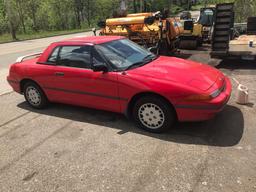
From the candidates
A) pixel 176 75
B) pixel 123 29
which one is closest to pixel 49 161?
pixel 176 75

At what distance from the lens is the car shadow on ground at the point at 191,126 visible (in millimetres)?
4152

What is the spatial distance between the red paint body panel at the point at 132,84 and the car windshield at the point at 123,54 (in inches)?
6.0

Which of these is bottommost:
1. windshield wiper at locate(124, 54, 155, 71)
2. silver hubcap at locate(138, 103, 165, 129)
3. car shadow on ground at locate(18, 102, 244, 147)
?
car shadow on ground at locate(18, 102, 244, 147)

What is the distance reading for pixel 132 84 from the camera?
171 inches

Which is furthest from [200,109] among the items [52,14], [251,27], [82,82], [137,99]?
[52,14]

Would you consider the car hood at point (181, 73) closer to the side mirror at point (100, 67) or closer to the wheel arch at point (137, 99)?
the wheel arch at point (137, 99)

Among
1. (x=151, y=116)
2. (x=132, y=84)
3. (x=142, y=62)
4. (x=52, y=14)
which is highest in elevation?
(x=52, y=14)

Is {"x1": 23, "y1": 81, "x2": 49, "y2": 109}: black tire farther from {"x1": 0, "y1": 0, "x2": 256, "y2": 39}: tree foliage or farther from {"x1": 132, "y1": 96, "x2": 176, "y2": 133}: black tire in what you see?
{"x1": 0, "y1": 0, "x2": 256, "y2": 39}: tree foliage

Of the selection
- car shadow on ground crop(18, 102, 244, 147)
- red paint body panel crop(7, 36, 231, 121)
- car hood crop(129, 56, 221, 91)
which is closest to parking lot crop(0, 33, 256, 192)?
car shadow on ground crop(18, 102, 244, 147)

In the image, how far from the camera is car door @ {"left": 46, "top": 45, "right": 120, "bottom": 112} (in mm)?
4653

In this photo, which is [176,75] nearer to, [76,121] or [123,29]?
[76,121]

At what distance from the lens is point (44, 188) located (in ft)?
10.8

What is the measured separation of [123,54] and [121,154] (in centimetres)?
189

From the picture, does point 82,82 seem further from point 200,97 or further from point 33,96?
point 200,97
